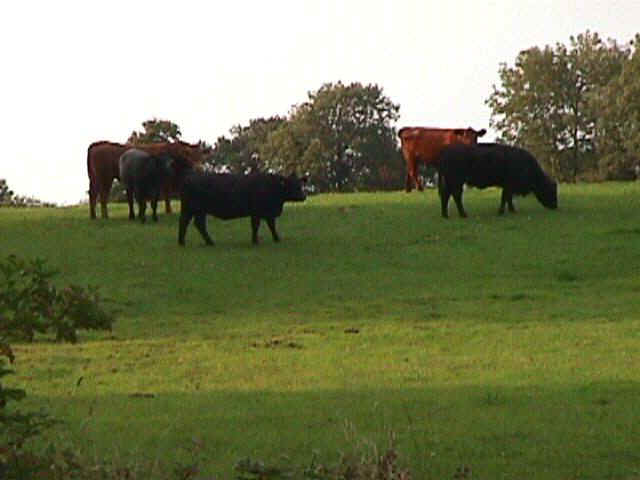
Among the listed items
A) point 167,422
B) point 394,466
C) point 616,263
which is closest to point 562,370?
point 167,422

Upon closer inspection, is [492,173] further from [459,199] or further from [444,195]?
[444,195]

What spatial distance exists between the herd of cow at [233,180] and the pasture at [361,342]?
1.90ft

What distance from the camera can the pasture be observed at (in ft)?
32.9

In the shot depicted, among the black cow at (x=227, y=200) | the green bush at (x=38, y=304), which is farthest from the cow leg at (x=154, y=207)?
the green bush at (x=38, y=304)

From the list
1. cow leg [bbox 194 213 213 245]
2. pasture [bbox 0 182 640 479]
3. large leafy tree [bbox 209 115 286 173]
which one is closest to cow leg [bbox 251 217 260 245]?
pasture [bbox 0 182 640 479]

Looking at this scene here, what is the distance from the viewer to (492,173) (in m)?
30.5

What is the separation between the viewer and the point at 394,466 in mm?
7484

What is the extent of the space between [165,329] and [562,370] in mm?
6526

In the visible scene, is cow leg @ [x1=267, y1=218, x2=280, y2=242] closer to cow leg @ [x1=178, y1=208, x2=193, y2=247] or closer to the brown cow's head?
cow leg @ [x1=178, y1=208, x2=193, y2=247]

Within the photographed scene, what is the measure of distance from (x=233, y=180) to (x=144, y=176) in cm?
330

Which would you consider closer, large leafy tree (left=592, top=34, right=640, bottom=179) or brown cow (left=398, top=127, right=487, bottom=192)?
A: brown cow (left=398, top=127, right=487, bottom=192)

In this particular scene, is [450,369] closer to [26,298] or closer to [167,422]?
[167,422]

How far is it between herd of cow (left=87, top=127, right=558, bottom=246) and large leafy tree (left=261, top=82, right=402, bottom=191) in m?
39.4

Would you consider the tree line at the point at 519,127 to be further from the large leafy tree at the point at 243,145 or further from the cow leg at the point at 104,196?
the cow leg at the point at 104,196
